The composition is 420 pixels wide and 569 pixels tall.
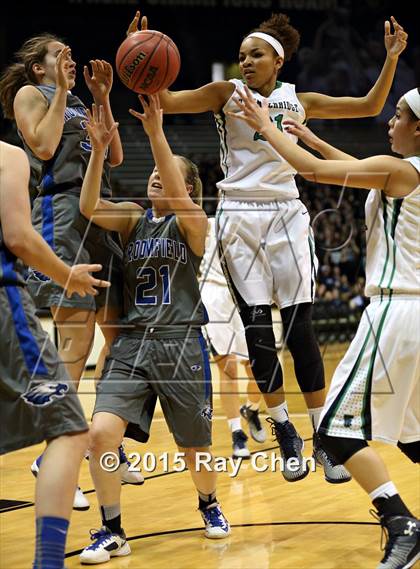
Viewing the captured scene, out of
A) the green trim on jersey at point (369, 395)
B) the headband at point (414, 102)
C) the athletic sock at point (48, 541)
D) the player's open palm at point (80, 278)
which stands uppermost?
the headband at point (414, 102)

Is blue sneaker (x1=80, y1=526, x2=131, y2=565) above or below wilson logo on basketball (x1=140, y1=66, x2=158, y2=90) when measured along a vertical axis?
below

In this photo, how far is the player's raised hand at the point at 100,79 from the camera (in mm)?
4781

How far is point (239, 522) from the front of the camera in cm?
510

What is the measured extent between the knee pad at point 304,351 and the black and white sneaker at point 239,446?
2021 mm

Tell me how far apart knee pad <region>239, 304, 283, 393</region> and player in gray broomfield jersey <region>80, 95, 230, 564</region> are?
0.40 m

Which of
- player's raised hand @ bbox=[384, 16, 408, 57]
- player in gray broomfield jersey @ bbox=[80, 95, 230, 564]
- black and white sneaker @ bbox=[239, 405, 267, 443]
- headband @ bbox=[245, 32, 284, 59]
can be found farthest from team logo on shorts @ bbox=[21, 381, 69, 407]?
black and white sneaker @ bbox=[239, 405, 267, 443]

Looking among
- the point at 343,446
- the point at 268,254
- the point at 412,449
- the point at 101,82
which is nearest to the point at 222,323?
the point at 268,254

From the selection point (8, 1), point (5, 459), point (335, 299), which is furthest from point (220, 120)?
point (8, 1)

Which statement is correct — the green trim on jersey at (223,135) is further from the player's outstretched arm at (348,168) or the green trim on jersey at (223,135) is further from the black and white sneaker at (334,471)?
the black and white sneaker at (334,471)

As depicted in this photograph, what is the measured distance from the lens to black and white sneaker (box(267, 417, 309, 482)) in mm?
4836

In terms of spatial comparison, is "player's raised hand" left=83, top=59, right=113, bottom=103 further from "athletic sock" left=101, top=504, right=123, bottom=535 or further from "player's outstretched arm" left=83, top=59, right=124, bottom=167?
"athletic sock" left=101, top=504, right=123, bottom=535

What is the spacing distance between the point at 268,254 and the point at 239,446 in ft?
7.78

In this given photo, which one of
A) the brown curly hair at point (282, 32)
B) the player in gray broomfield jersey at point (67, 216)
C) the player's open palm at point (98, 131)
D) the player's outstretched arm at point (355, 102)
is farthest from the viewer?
the brown curly hair at point (282, 32)

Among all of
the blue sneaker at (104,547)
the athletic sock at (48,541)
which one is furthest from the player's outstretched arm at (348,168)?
the blue sneaker at (104,547)
